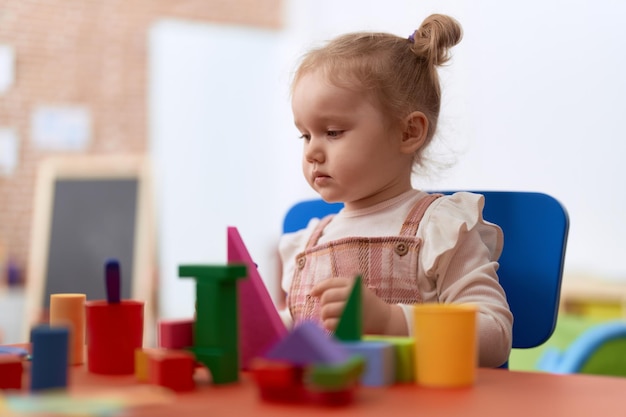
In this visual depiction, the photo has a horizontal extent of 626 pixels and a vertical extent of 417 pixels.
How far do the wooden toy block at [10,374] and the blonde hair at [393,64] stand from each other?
24.3 inches

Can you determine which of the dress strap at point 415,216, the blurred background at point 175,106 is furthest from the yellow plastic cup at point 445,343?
the blurred background at point 175,106

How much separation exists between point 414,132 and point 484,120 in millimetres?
2429

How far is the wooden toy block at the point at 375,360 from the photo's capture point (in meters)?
0.68

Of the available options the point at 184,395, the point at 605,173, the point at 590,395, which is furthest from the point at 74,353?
the point at 605,173

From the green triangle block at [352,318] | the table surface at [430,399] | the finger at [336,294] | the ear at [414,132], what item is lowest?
the table surface at [430,399]

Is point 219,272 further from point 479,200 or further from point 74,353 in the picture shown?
point 479,200

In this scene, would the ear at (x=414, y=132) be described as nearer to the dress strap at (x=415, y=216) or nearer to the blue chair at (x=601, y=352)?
the dress strap at (x=415, y=216)

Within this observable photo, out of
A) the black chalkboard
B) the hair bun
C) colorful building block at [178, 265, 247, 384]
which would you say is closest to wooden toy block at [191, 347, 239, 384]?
colorful building block at [178, 265, 247, 384]

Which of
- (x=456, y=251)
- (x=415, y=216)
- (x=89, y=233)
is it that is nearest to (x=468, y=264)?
(x=456, y=251)

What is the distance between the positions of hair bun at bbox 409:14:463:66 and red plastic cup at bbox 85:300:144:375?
0.65m

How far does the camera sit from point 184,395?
0.65m

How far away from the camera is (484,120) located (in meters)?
3.61

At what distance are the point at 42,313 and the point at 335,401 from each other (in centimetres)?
347

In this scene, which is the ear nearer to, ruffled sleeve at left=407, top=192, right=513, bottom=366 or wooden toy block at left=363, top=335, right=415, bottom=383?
ruffled sleeve at left=407, top=192, right=513, bottom=366
